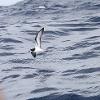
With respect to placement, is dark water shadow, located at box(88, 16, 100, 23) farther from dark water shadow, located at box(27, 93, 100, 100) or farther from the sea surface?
dark water shadow, located at box(27, 93, 100, 100)

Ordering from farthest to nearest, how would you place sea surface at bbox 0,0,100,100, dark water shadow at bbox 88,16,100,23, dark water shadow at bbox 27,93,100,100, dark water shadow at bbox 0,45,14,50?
dark water shadow at bbox 88,16,100,23 → dark water shadow at bbox 0,45,14,50 → sea surface at bbox 0,0,100,100 → dark water shadow at bbox 27,93,100,100

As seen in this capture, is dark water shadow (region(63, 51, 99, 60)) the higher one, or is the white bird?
the white bird

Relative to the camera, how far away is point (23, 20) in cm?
1939

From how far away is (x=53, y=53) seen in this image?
537 inches

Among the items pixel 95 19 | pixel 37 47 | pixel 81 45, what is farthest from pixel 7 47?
pixel 95 19

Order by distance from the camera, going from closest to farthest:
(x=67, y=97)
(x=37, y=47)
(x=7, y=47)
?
(x=67, y=97)
(x=37, y=47)
(x=7, y=47)

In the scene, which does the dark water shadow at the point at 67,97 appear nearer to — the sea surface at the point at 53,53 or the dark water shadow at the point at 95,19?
the sea surface at the point at 53,53

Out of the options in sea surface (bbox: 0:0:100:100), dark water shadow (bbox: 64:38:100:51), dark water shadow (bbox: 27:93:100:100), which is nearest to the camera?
dark water shadow (bbox: 27:93:100:100)

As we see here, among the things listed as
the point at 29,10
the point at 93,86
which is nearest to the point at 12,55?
the point at 93,86

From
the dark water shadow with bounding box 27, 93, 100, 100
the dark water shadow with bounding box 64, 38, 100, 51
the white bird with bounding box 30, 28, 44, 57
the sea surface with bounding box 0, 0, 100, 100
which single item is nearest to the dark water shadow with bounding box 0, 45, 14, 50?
the sea surface with bounding box 0, 0, 100, 100

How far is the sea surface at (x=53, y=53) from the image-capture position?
34.6 feet

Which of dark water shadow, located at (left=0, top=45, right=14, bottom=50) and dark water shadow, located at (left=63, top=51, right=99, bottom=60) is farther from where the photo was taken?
dark water shadow, located at (left=0, top=45, right=14, bottom=50)

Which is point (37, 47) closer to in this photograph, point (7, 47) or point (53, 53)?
point (53, 53)

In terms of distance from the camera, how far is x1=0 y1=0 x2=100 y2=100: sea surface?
415 inches
